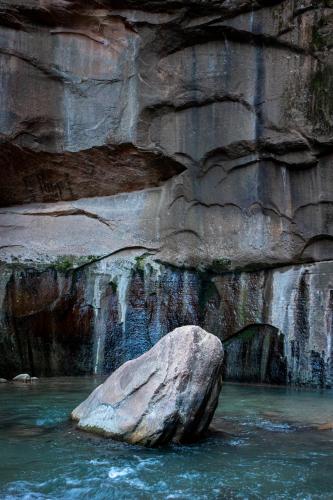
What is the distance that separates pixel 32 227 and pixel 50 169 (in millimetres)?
1089

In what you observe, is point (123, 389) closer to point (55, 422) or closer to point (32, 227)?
point (55, 422)

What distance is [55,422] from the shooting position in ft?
19.6

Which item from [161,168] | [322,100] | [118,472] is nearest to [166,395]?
[118,472]

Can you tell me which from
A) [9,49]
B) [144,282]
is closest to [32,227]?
[144,282]

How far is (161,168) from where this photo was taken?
38.5 feet

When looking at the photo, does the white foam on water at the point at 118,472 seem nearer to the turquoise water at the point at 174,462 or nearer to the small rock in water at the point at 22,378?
the turquoise water at the point at 174,462

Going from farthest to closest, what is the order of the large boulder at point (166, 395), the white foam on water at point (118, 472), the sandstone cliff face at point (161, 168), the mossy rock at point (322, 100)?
1. the sandstone cliff face at point (161, 168)
2. the mossy rock at point (322, 100)
3. the large boulder at point (166, 395)
4. the white foam on water at point (118, 472)

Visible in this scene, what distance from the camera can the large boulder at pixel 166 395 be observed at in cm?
494

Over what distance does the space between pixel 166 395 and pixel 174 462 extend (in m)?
0.60

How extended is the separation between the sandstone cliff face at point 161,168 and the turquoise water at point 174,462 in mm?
4349

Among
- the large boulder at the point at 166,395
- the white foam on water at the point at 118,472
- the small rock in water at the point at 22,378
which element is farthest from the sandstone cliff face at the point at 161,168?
the white foam on water at the point at 118,472

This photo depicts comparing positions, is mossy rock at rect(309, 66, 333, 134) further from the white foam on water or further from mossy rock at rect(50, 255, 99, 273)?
the white foam on water

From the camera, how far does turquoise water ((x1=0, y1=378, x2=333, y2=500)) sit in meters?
3.88

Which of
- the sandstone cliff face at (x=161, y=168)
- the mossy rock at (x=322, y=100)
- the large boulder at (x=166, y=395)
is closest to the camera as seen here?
the large boulder at (x=166, y=395)
